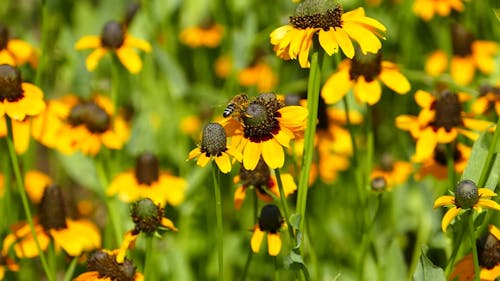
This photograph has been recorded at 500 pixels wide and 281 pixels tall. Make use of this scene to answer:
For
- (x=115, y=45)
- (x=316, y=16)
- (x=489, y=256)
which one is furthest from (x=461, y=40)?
(x=316, y=16)

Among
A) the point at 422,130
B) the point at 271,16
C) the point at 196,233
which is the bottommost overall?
the point at 196,233

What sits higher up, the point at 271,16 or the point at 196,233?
the point at 271,16

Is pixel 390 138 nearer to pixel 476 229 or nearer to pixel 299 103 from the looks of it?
pixel 299 103

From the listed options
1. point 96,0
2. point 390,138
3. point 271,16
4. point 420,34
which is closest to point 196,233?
point 390,138

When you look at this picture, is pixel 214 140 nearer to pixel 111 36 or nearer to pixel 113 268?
pixel 113 268

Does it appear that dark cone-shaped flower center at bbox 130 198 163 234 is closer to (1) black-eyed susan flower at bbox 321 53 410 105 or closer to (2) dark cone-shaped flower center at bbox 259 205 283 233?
A: (2) dark cone-shaped flower center at bbox 259 205 283 233

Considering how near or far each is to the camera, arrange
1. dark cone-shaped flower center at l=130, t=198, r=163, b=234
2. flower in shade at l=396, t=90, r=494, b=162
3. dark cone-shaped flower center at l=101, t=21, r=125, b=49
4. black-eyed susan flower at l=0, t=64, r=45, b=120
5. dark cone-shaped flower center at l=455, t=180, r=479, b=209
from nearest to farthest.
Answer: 1. dark cone-shaped flower center at l=455, t=180, r=479, b=209
2. dark cone-shaped flower center at l=130, t=198, r=163, b=234
3. black-eyed susan flower at l=0, t=64, r=45, b=120
4. flower in shade at l=396, t=90, r=494, b=162
5. dark cone-shaped flower center at l=101, t=21, r=125, b=49

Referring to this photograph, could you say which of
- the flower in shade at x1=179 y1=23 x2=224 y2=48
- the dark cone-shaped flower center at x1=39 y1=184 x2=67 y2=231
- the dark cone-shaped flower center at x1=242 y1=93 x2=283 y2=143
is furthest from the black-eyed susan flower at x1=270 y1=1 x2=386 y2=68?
the flower in shade at x1=179 y1=23 x2=224 y2=48

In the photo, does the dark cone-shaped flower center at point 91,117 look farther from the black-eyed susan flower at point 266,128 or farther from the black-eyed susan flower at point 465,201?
the black-eyed susan flower at point 465,201
